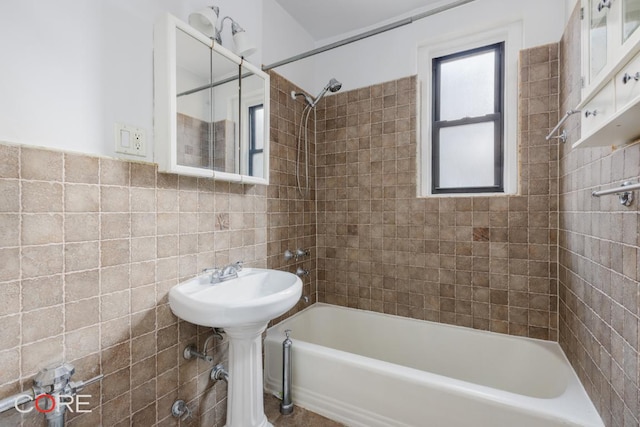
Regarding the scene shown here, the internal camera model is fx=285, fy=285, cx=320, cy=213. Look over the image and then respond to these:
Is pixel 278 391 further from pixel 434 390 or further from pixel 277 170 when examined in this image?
pixel 277 170

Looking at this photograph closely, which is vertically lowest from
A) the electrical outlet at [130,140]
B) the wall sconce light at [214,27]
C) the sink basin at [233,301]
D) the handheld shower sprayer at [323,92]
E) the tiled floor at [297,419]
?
the tiled floor at [297,419]

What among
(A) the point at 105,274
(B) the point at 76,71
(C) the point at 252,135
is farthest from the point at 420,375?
A: (B) the point at 76,71

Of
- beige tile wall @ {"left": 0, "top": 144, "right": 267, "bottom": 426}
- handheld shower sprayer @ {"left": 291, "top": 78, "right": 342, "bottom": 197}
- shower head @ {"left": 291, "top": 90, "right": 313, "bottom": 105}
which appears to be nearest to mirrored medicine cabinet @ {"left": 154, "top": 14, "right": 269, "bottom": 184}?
beige tile wall @ {"left": 0, "top": 144, "right": 267, "bottom": 426}

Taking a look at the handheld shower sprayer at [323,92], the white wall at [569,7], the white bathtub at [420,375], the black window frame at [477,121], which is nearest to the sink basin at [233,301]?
the white bathtub at [420,375]

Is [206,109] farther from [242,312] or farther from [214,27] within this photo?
[242,312]

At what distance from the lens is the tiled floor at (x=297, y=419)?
1518mm

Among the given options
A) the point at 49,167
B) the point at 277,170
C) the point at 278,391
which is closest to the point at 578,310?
the point at 278,391

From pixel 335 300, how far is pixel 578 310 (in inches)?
59.6

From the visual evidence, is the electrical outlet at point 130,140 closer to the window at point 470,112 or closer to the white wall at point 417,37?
the white wall at point 417,37

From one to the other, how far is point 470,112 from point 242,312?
1971 mm

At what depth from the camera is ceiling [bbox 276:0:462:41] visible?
6.48 ft

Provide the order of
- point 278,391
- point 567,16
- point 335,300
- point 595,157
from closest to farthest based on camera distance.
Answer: point 595,157 < point 567,16 < point 278,391 < point 335,300

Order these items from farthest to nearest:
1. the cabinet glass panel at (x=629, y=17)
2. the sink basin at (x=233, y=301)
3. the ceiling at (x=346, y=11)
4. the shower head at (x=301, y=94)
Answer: the shower head at (x=301, y=94)
the ceiling at (x=346, y=11)
the sink basin at (x=233, y=301)
the cabinet glass panel at (x=629, y=17)

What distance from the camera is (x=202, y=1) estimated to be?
56.2 inches
